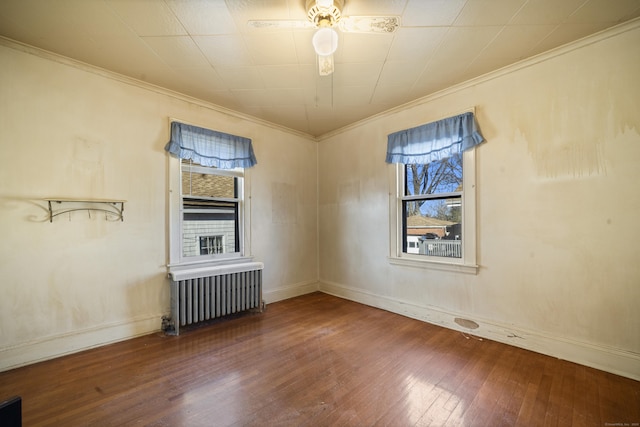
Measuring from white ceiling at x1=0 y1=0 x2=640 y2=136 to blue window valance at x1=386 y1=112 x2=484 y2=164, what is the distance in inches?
17.9

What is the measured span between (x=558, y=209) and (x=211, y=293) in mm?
3777

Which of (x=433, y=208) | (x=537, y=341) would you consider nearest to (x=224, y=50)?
(x=433, y=208)

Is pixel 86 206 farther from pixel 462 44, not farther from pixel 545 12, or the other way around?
pixel 545 12

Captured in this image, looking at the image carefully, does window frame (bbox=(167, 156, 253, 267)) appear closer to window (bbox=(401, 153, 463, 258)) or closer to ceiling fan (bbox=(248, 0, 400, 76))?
ceiling fan (bbox=(248, 0, 400, 76))

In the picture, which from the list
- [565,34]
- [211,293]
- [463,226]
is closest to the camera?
[565,34]

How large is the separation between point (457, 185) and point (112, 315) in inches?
162

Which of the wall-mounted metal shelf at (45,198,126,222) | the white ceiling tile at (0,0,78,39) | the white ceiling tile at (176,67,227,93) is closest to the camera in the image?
the white ceiling tile at (0,0,78,39)

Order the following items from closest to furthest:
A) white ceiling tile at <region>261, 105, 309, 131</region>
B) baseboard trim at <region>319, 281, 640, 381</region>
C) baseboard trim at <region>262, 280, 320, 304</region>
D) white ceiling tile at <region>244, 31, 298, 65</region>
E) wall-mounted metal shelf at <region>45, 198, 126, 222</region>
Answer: baseboard trim at <region>319, 281, 640, 381</region>
white ceiling tile at <region>244, 31, 298, 65</region>
wall-mounted metal shelf at <region>45, 198, 126, 222</region>
white ceiling tile at <region>261, 105, 309, 131</region>
baseboard trim at <region>262, 280, 320, 304</region>

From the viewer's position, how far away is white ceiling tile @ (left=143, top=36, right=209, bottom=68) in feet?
7.39

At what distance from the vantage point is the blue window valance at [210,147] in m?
3.14

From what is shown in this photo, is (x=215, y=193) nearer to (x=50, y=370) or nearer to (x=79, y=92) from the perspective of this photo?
(x=79, y=92)

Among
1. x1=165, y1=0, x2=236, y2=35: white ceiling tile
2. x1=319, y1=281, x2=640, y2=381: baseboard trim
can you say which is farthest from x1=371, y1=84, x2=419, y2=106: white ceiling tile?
x1=319, y1=281, x2=640, y2=381: baseboard trim

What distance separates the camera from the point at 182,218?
10.6ft

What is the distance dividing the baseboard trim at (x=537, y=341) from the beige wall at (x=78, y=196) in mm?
3075
